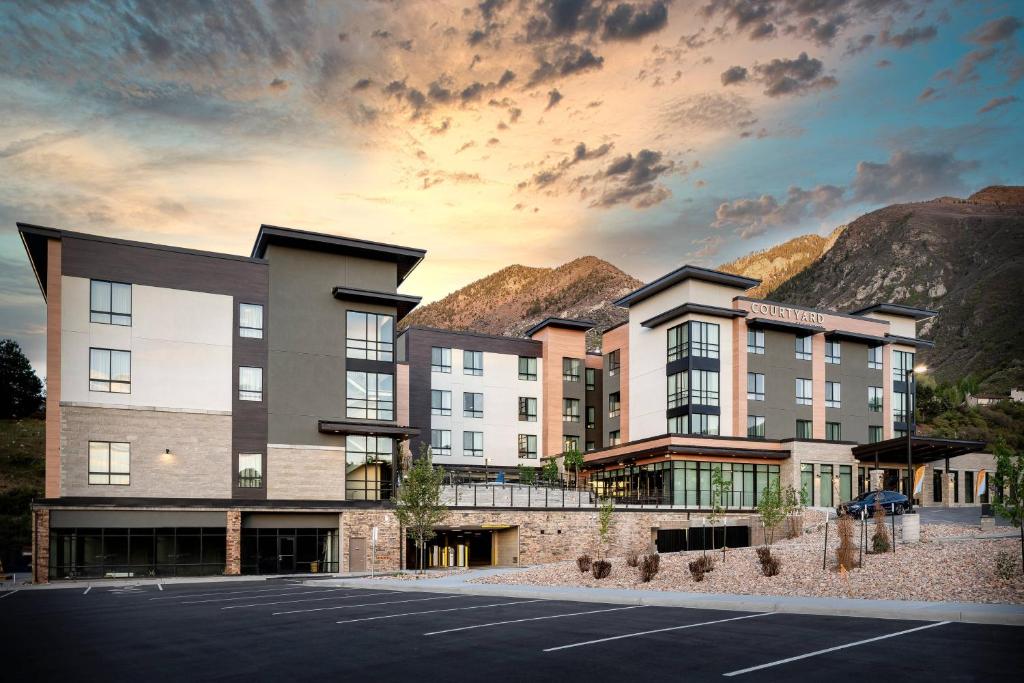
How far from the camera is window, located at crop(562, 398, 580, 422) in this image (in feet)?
241

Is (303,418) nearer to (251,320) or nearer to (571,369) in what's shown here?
(251,320)

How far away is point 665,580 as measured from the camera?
26.3 meters

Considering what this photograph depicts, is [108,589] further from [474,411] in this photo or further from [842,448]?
[842,448]

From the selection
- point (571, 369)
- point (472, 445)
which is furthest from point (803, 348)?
point (472, 445)

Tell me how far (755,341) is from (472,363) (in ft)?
72.8

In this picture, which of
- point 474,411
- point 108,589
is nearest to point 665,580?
point 108,589

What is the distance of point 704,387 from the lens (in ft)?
202

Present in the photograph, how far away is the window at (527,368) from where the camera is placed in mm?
72000

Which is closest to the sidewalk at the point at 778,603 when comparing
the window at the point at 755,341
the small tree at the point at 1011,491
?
the small tree at the point at 1011,491

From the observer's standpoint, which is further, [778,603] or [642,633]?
[778,603]

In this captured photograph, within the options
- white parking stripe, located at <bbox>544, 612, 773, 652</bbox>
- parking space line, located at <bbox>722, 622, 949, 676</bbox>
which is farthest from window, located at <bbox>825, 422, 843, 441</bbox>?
parking space line, located at <bbox>722, 622, 949, 676</bbox>

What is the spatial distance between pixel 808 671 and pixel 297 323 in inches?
1514

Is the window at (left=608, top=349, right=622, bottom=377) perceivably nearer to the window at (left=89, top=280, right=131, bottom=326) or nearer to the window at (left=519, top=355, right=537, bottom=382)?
the window at (left=519, top=355, right=537, bottom=382)

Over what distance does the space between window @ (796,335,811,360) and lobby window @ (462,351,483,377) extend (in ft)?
81.2
